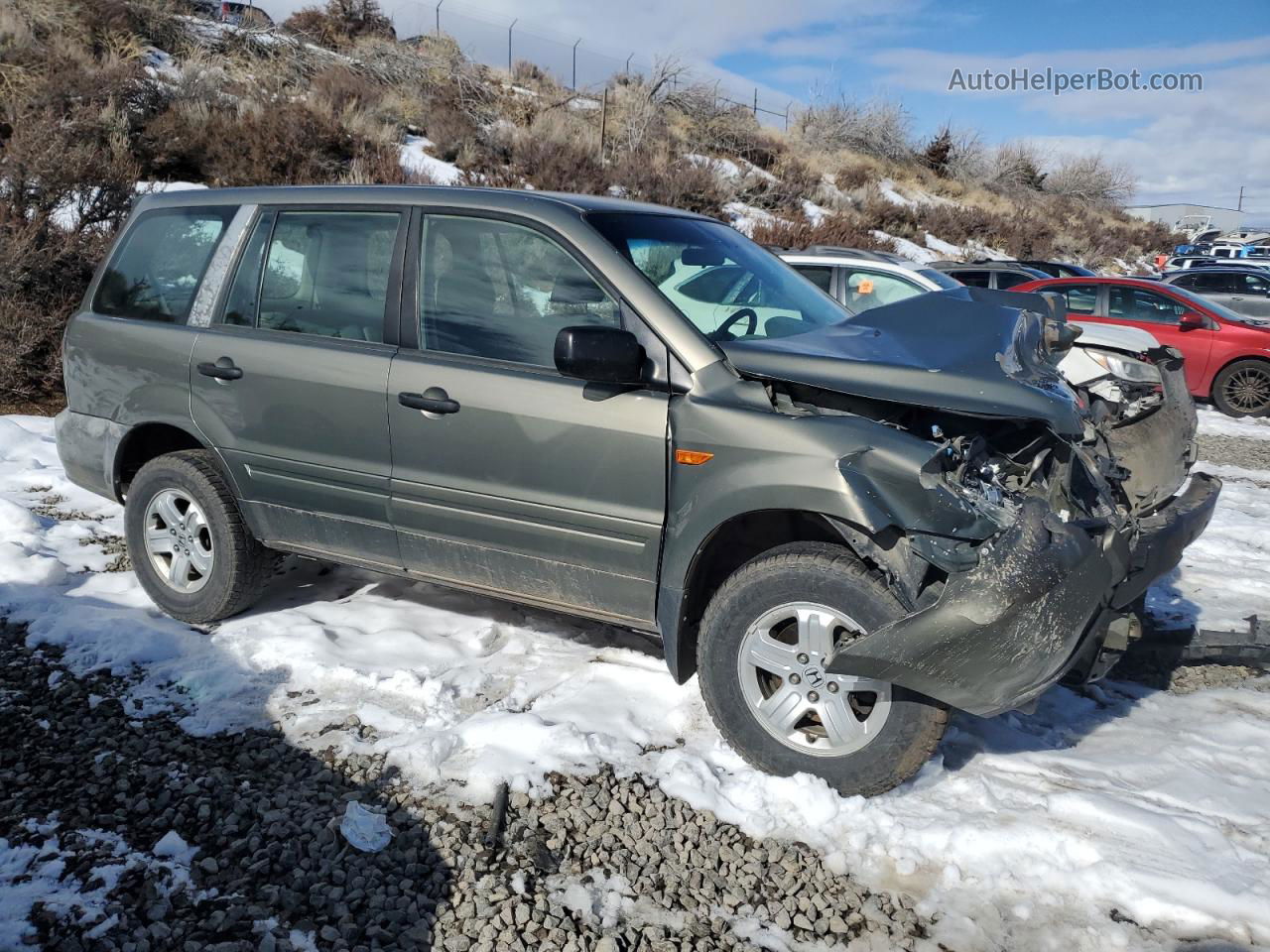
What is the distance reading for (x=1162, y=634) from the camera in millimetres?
4156

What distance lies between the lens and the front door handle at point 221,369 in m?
4.13

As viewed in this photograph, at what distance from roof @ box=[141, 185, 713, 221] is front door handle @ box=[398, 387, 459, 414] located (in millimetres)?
752

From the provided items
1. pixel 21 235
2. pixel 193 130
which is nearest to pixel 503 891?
pixel 21 235

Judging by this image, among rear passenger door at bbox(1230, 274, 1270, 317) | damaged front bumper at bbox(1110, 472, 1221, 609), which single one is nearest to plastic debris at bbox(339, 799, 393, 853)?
damaged front bumper at bbox(1110, 472, 1221, 609)

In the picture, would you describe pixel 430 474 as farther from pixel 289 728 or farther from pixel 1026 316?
Result: pixel 1026 316

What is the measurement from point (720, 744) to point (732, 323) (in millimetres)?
1596

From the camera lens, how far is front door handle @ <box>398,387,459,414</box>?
11.9 ft

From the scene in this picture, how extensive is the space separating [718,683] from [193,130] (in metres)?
14.9

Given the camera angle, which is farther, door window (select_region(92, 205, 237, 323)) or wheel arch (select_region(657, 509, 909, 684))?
door window (select_region(92, 205, 237, 323))

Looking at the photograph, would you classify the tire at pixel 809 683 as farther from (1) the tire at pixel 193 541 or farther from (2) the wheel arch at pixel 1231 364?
(2) the wheel arch at pixel 1231 364

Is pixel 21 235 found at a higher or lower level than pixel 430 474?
higher

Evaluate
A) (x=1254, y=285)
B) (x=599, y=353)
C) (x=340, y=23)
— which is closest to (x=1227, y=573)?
(x=599, y=353)

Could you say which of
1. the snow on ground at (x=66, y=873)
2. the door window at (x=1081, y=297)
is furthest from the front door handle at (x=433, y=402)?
the door window at (x=1081, y=297)

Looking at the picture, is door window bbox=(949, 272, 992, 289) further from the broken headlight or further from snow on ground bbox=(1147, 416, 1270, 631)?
the broken headlight
